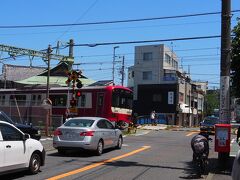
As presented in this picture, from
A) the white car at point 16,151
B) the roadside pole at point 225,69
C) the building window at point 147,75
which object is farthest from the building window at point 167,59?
the white car at point 16,151

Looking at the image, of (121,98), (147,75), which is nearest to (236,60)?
(121,98)

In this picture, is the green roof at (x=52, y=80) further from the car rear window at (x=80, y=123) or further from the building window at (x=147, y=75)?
the car rear window at (x=80, y=123)

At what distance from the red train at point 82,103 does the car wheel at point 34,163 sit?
60.4 feet

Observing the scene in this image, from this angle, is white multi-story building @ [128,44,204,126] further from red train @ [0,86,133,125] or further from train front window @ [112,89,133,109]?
train front window @ [112,89,133,109]

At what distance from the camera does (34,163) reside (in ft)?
40.3

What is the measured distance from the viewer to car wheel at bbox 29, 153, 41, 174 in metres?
12.1

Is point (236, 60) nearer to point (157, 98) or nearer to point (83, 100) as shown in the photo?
point (83, 100)

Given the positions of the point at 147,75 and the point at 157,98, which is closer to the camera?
the point at 157,98

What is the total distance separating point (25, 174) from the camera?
12.2 meters

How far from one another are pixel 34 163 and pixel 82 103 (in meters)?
24.4

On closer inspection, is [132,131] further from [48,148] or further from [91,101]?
[48,148]

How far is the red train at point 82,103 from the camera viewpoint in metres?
34.5

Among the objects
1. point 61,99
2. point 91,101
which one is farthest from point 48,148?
point 61,99

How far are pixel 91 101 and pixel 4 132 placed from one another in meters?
24.6
